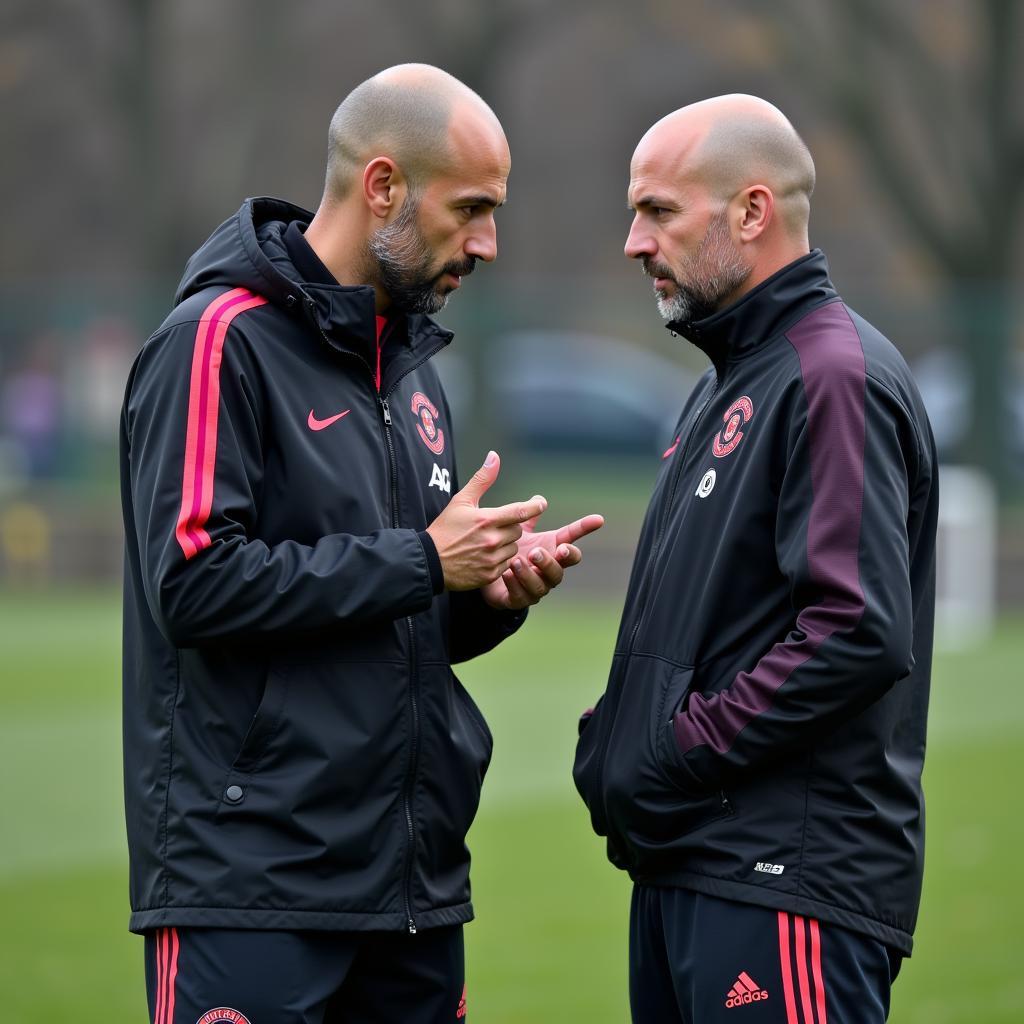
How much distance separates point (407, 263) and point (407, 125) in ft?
1.02

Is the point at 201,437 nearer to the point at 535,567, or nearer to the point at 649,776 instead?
the point at 535,567

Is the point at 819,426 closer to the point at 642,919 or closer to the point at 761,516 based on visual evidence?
the point at 761,516

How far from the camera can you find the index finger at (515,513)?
3963 millimetres

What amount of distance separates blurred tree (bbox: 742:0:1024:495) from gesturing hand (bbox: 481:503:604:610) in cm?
1870

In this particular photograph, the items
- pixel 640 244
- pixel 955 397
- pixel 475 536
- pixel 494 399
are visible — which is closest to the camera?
pixel 475 536

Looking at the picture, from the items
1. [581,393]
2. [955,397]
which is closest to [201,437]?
[955,397]

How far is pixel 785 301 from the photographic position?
4012mm

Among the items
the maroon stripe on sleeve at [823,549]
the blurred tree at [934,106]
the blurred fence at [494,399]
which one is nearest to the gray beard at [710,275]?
the maroon stripe on sleeve at [823,549]

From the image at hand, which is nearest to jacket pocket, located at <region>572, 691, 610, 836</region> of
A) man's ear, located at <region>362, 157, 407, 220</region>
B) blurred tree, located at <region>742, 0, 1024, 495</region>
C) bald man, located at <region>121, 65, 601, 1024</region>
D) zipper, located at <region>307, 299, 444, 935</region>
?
bald man, located at <region>121, 65, 601, 1024</region>

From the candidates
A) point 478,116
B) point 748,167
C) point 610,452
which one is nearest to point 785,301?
point 748,167

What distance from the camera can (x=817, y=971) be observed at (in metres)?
3.68

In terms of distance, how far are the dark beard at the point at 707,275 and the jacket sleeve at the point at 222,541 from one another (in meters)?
0.88

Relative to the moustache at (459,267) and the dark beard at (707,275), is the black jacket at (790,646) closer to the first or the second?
the dark beard at (707,275)

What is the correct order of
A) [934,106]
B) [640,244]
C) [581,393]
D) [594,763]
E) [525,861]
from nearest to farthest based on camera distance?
[594,763] → [640,244] → [525,861] → [581,393] → [934,106]
